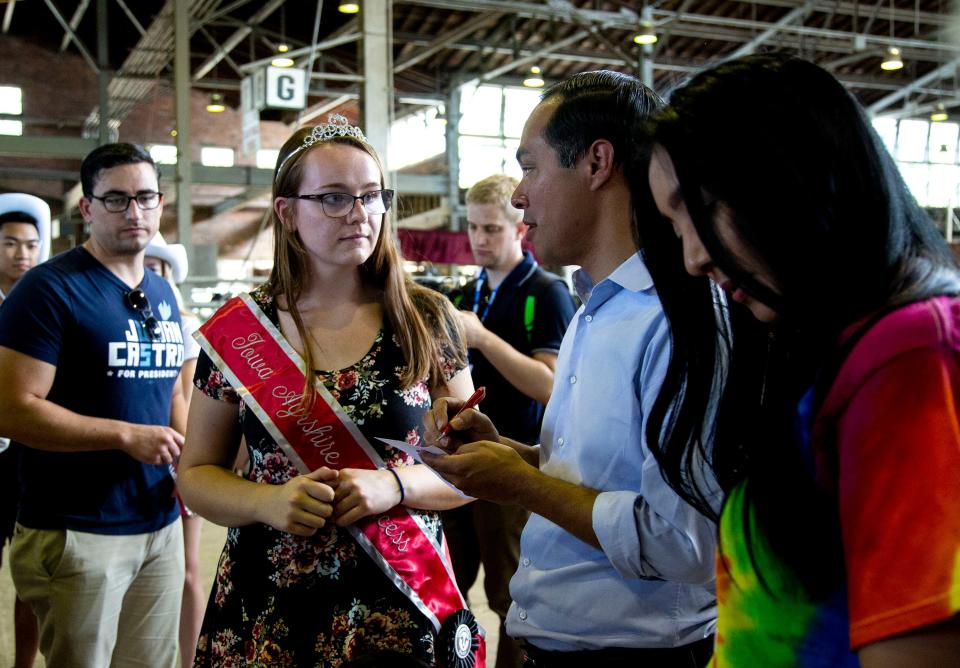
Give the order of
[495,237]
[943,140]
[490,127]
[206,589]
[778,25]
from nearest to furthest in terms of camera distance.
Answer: [495,237] → [206,589] → [778,25] → [490,127] → [943,140]

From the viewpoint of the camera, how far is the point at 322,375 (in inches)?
69.8

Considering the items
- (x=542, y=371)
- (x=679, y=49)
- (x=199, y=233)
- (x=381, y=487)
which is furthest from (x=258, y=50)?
(x=381, y=487)

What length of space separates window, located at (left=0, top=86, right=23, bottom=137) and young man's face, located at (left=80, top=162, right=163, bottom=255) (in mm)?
19926

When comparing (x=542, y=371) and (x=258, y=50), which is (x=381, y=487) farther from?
(x=258, y=50)

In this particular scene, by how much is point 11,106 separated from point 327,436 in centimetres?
2183

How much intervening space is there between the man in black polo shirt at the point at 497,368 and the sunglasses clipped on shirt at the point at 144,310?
1070 millimetres

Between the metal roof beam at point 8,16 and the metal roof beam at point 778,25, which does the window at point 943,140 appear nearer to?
the metal roof beam at point 778,25

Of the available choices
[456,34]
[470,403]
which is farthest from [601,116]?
[456,34]

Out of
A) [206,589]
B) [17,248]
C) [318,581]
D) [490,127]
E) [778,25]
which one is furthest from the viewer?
[490,127]

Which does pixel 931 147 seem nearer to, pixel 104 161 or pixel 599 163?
pixel 104 161

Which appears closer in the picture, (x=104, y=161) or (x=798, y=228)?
(x=798, y=228)

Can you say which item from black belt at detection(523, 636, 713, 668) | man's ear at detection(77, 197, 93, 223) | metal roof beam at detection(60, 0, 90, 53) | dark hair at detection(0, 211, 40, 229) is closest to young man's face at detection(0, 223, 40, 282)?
dark hair at detection(0, 211, 40, 229)

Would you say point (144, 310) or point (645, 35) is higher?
point (645, 35)

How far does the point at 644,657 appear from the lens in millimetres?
1392
